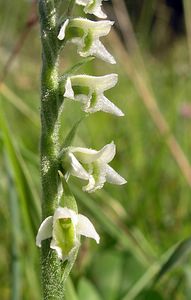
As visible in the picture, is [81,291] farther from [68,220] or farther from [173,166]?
[173,166]

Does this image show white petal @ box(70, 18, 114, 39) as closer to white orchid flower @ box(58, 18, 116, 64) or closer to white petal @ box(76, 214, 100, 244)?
white orchid flower @ box(58, 18, 116, 64)

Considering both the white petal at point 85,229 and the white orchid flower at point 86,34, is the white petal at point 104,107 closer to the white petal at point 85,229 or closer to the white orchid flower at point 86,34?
the white orchid flower at point 86,34

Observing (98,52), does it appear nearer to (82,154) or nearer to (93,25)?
(93,25)

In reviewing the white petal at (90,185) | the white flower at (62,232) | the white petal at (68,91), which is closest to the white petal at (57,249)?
the white flower at (62,232)

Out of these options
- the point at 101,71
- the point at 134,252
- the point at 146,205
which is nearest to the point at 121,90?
the point at 101,71

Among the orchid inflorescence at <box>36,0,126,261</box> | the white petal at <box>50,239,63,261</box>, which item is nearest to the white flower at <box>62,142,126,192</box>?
the orchid inflorescence at <box>36,0,126,261</box>

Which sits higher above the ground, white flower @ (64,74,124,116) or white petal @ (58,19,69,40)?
white petal @ (58,19,69,40)
